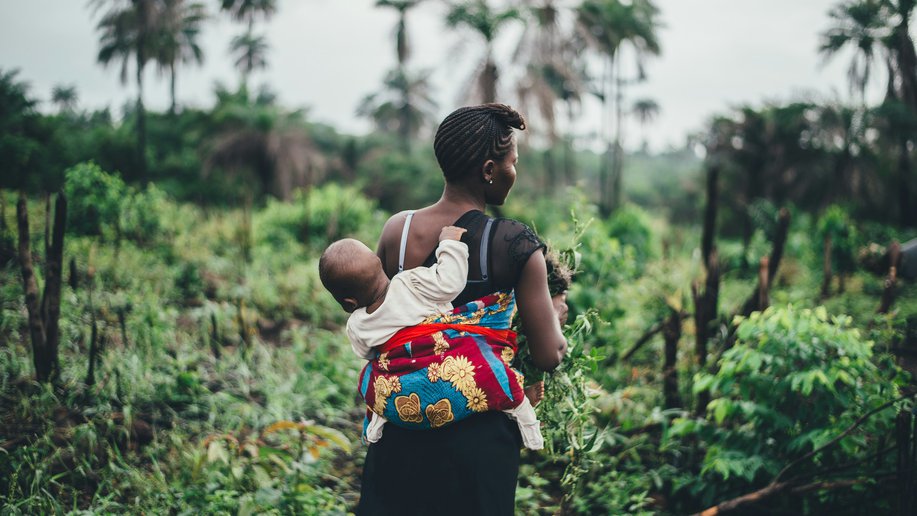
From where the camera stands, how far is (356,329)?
1586 mm

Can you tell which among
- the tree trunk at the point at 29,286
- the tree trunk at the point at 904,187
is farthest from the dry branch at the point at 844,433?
the tree trunk at the point at 904,187

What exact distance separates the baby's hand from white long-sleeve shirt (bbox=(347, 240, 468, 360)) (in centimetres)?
2

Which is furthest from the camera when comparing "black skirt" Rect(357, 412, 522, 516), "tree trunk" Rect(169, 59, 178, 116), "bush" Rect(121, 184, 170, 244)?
"tree trunk" Rect(169, 59, 178, 116)

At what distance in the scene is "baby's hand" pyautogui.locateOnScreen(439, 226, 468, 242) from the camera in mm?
1532

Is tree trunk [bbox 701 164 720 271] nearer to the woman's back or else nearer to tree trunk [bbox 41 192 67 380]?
the woman's back

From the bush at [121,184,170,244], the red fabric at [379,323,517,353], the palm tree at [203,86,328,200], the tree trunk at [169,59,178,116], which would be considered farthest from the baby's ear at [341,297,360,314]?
the tree trunk at [169,59,178,116]

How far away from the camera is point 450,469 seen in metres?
1.61

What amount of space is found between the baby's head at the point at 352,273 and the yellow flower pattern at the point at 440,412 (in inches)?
12.9

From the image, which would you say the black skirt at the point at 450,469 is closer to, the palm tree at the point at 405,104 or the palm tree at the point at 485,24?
the palm tree at the point at 485,24

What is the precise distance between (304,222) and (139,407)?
225 inches

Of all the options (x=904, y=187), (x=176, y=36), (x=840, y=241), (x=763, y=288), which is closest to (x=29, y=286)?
(x=763, y=288)

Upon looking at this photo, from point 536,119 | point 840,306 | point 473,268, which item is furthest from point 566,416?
point 536,119

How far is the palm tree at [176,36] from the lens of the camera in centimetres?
1753

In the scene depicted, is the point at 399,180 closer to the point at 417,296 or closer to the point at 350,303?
the point at 350,303
